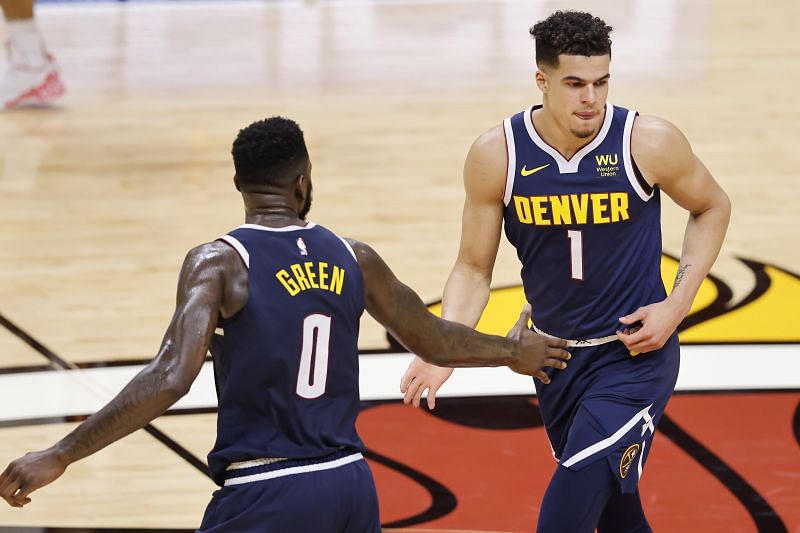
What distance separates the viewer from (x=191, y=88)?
11508 millimetres

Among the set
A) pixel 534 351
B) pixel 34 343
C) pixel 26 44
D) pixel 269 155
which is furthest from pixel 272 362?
pixel 26 44

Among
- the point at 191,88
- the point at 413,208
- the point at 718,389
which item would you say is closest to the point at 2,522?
the point at 718,389

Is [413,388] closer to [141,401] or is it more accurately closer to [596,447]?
[596,447]

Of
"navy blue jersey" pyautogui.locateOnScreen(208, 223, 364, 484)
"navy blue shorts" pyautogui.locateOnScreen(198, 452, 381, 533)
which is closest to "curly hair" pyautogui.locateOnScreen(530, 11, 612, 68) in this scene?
"navy blue jersey" pyautogui.locateOnScreen(208, 223, 364, 484)

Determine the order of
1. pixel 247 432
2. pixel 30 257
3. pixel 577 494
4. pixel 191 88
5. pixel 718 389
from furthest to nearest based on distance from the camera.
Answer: pixel 191 88, pixel 30 257, pixel 718 389, pixel 577 494, pixel 247 432

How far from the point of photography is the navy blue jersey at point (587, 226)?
3.88 m

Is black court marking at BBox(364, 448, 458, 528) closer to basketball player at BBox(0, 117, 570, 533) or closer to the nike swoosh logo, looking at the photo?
the nike swoosh logo

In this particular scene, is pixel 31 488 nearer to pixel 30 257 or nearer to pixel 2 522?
pixel 2 522

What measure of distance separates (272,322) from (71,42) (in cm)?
1097

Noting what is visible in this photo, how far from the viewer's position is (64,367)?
20.3 ft

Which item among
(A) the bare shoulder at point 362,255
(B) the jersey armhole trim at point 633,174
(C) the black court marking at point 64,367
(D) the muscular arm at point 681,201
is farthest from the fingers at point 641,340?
(C) the black court marking at point 64,367

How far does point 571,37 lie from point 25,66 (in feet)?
25.7

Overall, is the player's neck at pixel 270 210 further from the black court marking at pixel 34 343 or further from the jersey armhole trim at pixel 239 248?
the black court marking at pixel 34 343

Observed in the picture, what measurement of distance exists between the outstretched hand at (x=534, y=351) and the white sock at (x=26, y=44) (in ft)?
25.2
